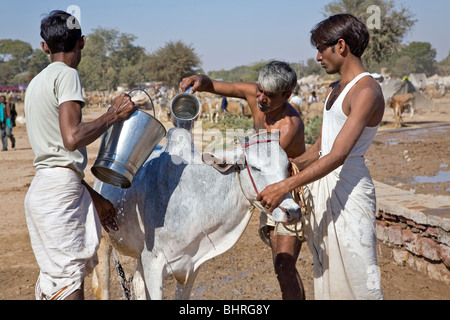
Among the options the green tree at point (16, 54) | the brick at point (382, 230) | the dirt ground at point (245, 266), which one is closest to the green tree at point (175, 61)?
the dirt ground at point (245, 266)

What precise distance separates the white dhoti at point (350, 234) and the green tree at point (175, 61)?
3258cm

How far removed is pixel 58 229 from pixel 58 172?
31 centimetres

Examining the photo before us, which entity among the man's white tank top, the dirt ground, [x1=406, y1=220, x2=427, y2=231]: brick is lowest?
the dirt ground

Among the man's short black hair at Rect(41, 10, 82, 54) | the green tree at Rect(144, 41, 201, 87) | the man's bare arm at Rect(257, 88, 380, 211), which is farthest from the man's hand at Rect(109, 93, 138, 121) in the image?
the green tree at Rect(144, 41, 201, 87)

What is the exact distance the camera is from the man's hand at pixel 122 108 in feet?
9.50

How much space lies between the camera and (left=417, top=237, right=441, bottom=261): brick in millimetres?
4883

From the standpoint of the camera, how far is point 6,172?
448 inches

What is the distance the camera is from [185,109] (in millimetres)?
3600

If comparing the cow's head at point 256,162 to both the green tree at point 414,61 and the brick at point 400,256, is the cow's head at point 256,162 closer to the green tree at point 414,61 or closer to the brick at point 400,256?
the brick at point 400,256

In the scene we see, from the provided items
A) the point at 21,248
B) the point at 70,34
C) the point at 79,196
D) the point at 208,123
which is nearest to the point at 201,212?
the point at 79,196

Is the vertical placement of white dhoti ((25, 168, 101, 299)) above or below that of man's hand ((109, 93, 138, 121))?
below

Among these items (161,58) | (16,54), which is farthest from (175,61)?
(16,54)

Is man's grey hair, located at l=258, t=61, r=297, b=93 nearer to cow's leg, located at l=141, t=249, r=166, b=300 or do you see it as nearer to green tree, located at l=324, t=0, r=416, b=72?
cow's leg, located at l=141, t=249, r=166, b=300

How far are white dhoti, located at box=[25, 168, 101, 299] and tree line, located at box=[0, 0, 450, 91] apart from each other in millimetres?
14382
